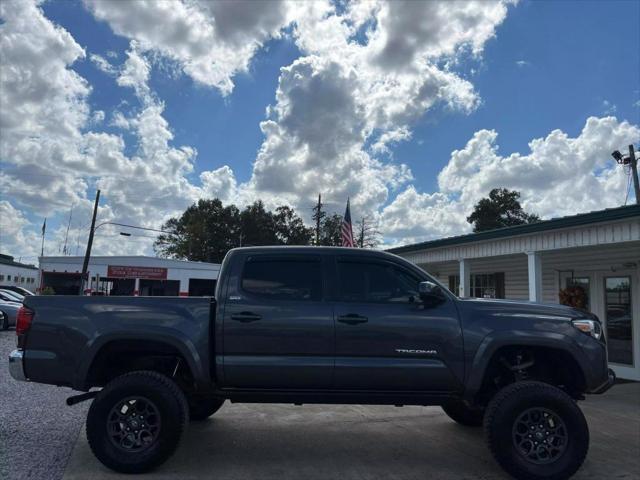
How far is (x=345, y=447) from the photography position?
542 centimetres

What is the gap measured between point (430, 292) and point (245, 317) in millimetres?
1686

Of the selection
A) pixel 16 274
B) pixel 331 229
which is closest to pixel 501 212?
pixel 331 229

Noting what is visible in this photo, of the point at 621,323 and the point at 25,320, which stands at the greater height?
the point at 621,323

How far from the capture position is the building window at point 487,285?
14.3 m

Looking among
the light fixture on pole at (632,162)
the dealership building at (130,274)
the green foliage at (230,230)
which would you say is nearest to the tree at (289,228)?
the green foliage at (230,230)

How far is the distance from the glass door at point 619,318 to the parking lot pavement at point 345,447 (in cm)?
404

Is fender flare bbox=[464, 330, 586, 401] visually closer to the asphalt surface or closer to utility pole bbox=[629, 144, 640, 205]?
the asphalt surface

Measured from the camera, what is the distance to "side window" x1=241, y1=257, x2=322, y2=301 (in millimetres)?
4820

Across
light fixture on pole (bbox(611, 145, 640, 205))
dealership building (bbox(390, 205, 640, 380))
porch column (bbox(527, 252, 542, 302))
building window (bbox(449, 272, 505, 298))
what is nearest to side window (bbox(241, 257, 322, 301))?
dealership building (bbox(390, 205, 640, 380))

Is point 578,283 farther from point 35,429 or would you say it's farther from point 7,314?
point 7,314

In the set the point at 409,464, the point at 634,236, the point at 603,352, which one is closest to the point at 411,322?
the point at 409,464

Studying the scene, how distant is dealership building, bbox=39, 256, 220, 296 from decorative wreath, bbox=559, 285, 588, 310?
34.3 metres

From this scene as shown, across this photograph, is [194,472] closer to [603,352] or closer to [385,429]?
[385,429]

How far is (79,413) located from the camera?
6613mm
